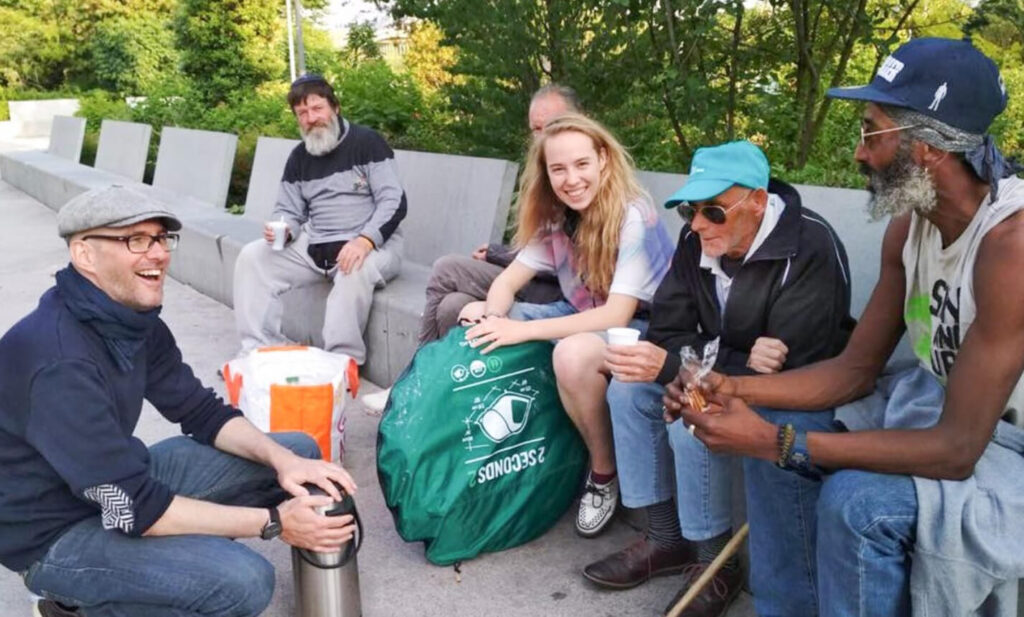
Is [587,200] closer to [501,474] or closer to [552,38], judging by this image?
[501,474]

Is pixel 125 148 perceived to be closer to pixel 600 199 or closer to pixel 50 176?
pixel 50 176

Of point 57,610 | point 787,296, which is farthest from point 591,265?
point 57,610

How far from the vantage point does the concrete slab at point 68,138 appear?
14.1 meters

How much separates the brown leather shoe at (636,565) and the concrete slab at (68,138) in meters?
13.0

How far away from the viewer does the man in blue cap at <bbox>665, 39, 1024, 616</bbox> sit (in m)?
2.04

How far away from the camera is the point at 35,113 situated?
28.5 m

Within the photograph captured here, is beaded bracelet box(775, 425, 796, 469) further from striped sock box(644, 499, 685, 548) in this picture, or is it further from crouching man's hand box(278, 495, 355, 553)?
crouching man's hand box(278, 495, 355, 553)

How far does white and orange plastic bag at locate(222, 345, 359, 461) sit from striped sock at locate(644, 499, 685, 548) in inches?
50.8

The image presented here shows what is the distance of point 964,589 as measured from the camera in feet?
6.66

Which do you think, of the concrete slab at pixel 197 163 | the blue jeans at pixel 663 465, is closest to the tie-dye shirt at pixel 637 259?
the blue jeans at pixel 663 465

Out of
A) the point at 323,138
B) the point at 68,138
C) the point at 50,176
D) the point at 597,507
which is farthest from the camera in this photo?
the point at 68,138

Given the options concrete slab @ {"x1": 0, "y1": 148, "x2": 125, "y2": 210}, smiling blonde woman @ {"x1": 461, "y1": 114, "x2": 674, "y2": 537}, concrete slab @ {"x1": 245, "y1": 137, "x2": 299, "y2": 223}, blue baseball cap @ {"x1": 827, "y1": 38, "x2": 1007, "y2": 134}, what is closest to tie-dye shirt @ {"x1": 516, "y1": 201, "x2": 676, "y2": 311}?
smiling blonde woman @ {"x1": 461, "y1": 114, "x2": 674, "y2": 537}

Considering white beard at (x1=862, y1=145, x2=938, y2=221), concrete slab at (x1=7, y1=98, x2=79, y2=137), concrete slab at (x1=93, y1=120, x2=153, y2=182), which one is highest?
white beard at (x1=862, y1=145, x2=938, y2=221)

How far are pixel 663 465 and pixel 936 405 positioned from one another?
92 centimetres
